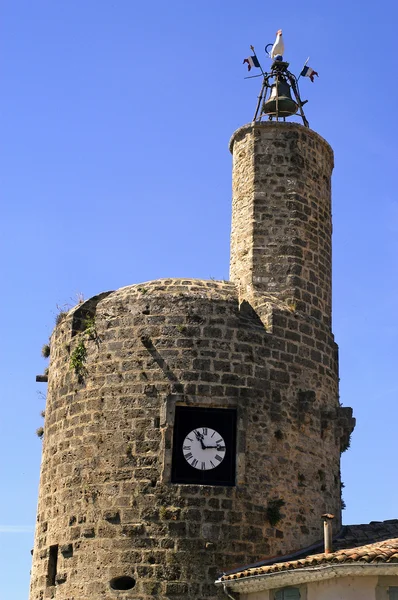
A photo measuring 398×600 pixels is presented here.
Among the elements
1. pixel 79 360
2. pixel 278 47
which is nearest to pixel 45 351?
pixel 79 360

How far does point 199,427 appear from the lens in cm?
1619

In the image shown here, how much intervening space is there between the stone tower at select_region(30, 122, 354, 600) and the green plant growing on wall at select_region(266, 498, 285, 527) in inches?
0.9

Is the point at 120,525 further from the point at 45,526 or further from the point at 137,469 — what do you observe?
the point at 45,526

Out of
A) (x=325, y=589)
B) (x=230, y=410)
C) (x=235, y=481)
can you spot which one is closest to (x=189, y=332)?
(x=230, y=410)

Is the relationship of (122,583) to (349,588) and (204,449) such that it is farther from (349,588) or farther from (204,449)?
(349,588)

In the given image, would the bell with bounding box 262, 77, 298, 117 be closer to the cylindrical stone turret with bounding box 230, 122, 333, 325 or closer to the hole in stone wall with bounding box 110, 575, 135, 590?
the cylindrical stone turret with bounding box 230, 122, 333, 325

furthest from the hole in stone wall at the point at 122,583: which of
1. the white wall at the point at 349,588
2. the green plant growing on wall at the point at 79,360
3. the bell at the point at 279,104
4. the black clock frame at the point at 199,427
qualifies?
the bell at the point at 279,104

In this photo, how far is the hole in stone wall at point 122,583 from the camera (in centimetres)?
1520

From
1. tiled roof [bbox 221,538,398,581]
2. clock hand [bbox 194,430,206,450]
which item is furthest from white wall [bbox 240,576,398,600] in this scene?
clock hand [bbox 194,430,206,450]

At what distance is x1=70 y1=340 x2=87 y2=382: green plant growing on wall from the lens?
55.8 ft

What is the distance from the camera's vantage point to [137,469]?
1580cm

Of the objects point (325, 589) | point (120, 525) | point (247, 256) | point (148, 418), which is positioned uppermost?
point (247, 256)

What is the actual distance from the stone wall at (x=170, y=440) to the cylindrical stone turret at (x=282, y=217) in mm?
687

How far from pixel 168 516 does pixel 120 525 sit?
0.77 metres
